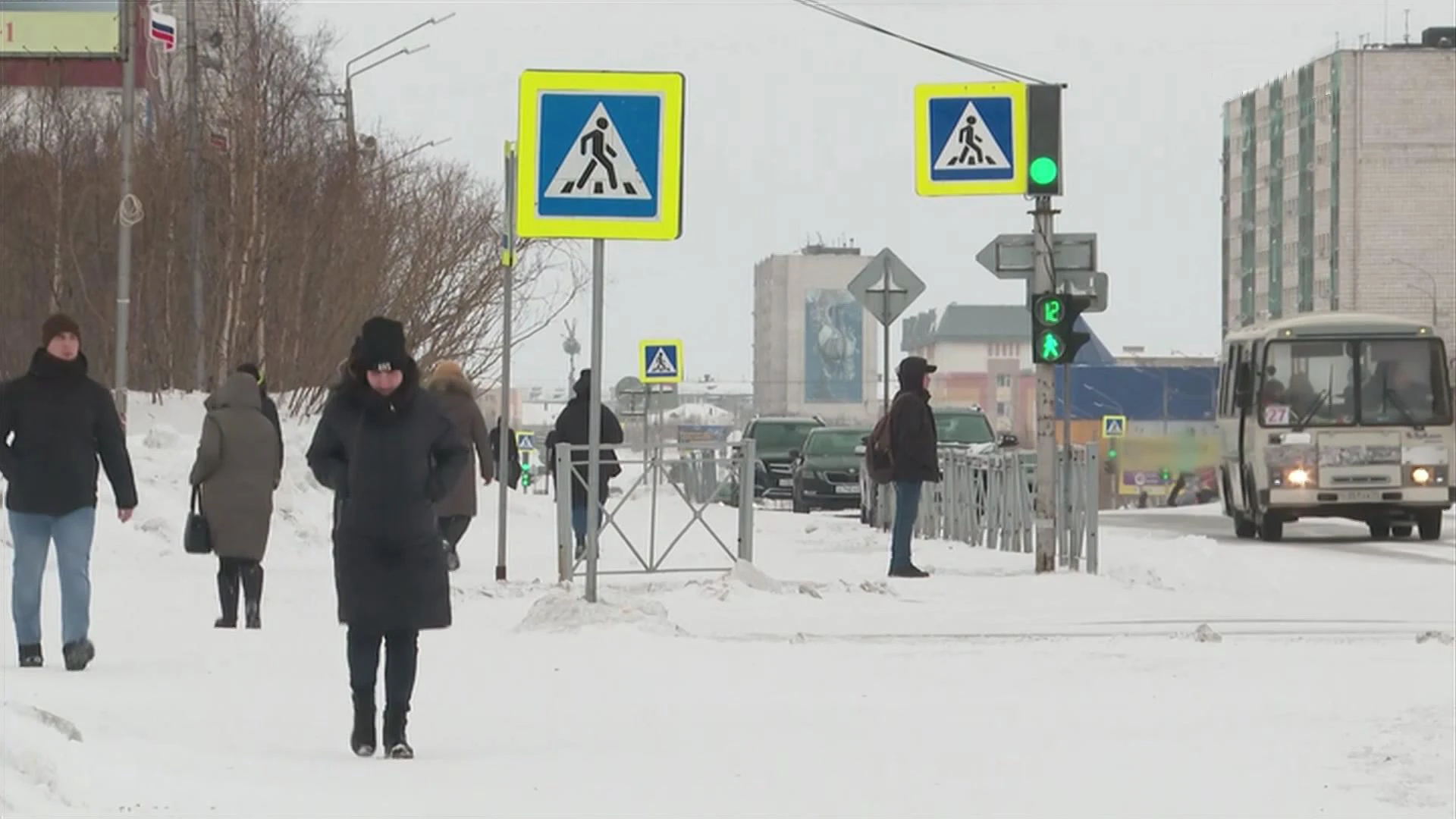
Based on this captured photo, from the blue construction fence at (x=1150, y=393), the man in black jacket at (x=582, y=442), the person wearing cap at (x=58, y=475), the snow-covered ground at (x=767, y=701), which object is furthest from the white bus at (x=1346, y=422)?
the blue construction fence at (x=1150, y=393)

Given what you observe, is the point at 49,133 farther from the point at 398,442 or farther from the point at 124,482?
the point at 398,442

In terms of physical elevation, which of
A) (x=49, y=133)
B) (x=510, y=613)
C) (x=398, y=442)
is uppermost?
(x=49, y=133)

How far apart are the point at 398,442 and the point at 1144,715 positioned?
3627mm

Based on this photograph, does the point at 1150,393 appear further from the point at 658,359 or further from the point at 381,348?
the point at 381,348

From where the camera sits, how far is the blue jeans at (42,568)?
44.3 feet

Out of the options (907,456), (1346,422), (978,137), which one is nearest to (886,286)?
(1346,422)

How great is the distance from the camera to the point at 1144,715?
12.3 meters

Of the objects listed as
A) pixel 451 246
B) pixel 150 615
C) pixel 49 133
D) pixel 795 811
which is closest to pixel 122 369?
pixel 49 133

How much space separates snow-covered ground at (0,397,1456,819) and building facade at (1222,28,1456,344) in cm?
11385

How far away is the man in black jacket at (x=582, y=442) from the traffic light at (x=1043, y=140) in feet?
12.0

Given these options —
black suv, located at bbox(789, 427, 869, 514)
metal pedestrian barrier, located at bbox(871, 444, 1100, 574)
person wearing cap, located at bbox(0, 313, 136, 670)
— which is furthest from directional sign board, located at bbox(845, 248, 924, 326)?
black suv, located at bbox(789, 427, 869, 514)

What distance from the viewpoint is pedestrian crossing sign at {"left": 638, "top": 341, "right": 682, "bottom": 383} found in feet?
150

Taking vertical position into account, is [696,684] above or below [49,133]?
below

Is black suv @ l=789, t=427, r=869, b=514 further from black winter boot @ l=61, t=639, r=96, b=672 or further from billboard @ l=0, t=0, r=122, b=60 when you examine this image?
black winter boot @ l=61, t=639, r=96, b=672
